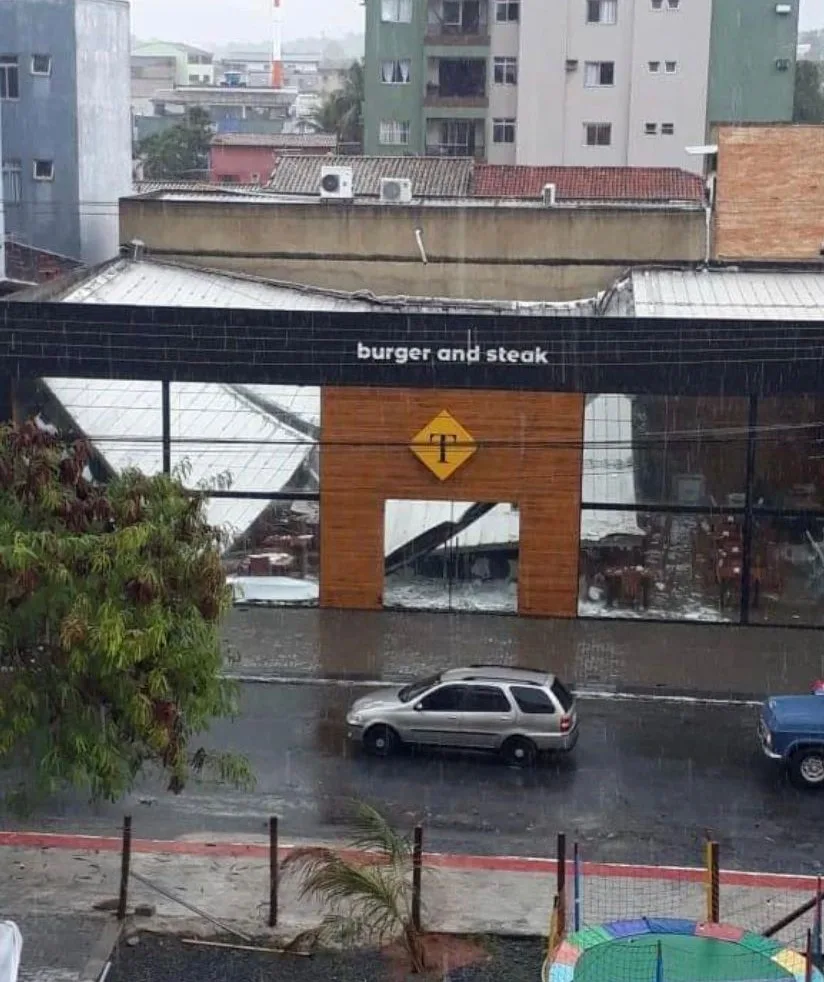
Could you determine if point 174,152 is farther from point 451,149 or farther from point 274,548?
point 274,548

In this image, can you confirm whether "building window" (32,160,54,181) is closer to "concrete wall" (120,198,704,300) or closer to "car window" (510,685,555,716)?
"concrete wall" (120,198,704,300)

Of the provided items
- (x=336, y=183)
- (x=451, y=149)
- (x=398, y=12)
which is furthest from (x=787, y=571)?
(x=398, y=12)

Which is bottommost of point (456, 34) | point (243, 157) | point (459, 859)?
point (459, 859)

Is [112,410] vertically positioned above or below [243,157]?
below

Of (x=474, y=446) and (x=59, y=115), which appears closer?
(x=474, y=446)

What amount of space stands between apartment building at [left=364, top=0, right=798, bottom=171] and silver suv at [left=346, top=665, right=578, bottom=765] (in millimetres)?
46989

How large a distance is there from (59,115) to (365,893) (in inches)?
1391

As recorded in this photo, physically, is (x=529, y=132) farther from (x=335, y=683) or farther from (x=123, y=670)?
(x=123, y=670)

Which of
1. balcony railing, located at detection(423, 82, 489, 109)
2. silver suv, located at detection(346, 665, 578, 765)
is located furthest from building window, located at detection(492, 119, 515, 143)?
silver suv, located at detection(346, 665, 578, 765)

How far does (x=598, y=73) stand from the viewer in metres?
61.1

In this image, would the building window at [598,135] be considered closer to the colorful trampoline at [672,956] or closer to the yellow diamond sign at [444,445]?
the yellow diamond sign at [444,445]

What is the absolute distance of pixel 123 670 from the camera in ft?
37.3

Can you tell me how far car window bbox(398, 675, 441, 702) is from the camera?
18.0 meters

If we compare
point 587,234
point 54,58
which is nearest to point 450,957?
point 587,234
